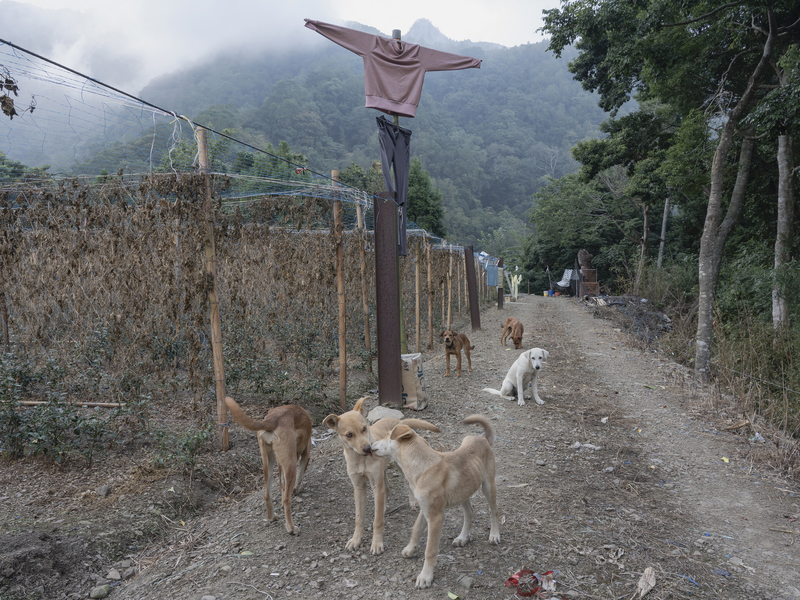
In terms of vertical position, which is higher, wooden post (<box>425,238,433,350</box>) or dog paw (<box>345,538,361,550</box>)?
wooden post (<box>425,238,433,350</box>)

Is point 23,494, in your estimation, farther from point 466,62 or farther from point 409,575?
point 466,62

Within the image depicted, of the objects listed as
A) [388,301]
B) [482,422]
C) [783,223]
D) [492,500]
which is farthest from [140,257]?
[783,223]

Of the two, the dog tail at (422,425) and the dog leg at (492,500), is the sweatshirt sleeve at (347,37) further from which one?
the dog leg at (492,500)

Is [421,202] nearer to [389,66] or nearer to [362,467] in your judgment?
[389,66]

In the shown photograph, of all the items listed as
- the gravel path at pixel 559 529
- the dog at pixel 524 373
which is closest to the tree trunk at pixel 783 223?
the gravel path at pixel 559 529

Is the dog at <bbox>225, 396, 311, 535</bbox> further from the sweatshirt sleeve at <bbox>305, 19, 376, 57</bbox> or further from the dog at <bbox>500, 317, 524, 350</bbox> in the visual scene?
the dog at <bbox>500, 317, 524, 350</bbox>

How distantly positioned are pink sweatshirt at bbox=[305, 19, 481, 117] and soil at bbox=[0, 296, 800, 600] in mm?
4172

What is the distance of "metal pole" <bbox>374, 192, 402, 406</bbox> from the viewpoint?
20.1 ft

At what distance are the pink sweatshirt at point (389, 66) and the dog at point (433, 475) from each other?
14.6 ft

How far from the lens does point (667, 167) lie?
1127 cm

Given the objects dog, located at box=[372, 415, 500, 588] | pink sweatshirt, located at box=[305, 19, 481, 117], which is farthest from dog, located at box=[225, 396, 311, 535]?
pink sweatshirt, located at box=[305, 19, 481, 117]

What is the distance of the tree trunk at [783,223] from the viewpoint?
10.5 m

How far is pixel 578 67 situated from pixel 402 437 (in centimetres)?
1678

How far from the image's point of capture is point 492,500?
10.6 feet
